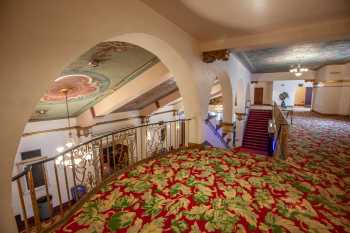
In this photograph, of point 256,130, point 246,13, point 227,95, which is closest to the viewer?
point 246,13

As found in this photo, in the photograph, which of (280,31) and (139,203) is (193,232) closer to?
(139,203)

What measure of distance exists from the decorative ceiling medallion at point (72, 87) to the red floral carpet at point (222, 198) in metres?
2.62

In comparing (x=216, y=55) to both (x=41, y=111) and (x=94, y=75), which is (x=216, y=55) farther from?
(x=41, y=111)

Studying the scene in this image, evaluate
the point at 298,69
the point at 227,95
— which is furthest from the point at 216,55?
the point at 298,69

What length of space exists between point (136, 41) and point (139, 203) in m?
2.51

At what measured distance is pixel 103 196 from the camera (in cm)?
252

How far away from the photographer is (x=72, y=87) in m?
4.54

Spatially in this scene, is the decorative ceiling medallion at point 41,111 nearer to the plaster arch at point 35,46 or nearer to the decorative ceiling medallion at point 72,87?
the decorative ceiling medallion at point 72,87

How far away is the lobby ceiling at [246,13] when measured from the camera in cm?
259

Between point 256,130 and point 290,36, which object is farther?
point 256,130

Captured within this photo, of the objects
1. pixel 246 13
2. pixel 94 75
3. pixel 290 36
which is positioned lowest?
pixel 94 75

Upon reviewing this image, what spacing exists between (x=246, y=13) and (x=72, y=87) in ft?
14.4

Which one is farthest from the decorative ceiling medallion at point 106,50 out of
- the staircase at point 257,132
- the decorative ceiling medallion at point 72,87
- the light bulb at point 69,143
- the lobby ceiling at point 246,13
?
the staircase at point 257,132

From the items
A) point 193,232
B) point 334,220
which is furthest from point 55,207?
point 334,220
